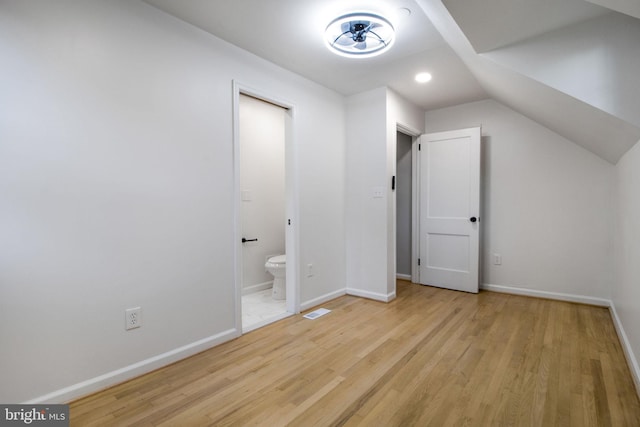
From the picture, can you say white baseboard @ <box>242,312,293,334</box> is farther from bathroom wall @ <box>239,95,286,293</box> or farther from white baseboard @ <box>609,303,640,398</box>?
white baseboard @ <box>609,303,640,398</box>

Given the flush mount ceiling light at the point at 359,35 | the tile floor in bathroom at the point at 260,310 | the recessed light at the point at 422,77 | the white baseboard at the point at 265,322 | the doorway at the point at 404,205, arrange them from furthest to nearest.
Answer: the doorway at the point at 404,205 → the recessed light at the point at 422,77 → the tile floor in bathroom at the point at 260,310 → the white baseboard at the point at 265,322 → the flush mount ceiling light at the point at 359,35

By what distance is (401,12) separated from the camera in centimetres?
207

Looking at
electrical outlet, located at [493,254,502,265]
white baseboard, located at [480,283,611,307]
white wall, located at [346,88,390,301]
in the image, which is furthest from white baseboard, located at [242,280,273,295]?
electrical outlet, located at [493,254,502,265]

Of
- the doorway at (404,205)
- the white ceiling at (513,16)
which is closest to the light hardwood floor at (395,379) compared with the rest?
the doorway at (404,205)

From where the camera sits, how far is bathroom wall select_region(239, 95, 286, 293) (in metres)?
3.88

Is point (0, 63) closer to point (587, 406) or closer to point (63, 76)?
point (63, 76)

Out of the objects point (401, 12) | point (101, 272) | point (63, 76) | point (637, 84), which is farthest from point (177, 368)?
point (637, 84)

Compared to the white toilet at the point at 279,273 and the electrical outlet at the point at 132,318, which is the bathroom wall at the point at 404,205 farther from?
the electrical outlet at the point at 132,318

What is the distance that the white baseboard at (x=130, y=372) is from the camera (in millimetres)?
1687

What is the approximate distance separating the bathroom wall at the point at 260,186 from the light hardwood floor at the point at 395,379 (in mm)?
1307

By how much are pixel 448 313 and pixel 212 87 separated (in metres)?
2.96

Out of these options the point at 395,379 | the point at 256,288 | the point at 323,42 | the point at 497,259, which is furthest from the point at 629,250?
the point at 256,288

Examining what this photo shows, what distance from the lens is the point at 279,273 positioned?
11.5 feet

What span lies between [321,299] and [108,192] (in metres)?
2.27
